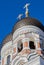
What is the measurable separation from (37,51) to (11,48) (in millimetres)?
4661

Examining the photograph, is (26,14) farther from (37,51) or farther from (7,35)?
(37,51)

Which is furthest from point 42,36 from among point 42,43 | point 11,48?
point 11,48

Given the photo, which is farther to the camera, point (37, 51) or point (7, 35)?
point (7, 35)

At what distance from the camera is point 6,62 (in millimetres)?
50938

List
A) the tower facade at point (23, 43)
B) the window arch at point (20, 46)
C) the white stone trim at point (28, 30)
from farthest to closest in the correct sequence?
the white stone trim at point (28, 30) < the window arch at point (20, 46) < the tower facade at point (23, 43)

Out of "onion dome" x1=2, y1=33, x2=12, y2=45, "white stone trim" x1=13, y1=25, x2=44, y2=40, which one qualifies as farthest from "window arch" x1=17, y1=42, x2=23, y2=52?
"onion dome" x1=2, y1=33, x2=12, y2=45

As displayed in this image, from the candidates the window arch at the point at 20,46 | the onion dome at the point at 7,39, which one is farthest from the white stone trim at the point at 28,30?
the onion dome at the point at 7,39

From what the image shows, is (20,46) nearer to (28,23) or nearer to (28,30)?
(28,30)

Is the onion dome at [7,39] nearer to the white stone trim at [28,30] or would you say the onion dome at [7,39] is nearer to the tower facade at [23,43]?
the tower facade at [23,43]

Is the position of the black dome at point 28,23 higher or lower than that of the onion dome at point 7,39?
higher

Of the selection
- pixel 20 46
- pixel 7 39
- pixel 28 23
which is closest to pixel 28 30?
pixel 28 23

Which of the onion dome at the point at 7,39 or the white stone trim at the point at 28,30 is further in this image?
the onion dome at the point at 7,39

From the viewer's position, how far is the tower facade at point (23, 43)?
47562 mm

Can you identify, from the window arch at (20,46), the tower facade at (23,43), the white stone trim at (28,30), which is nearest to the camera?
the tower facade at (23,43)
